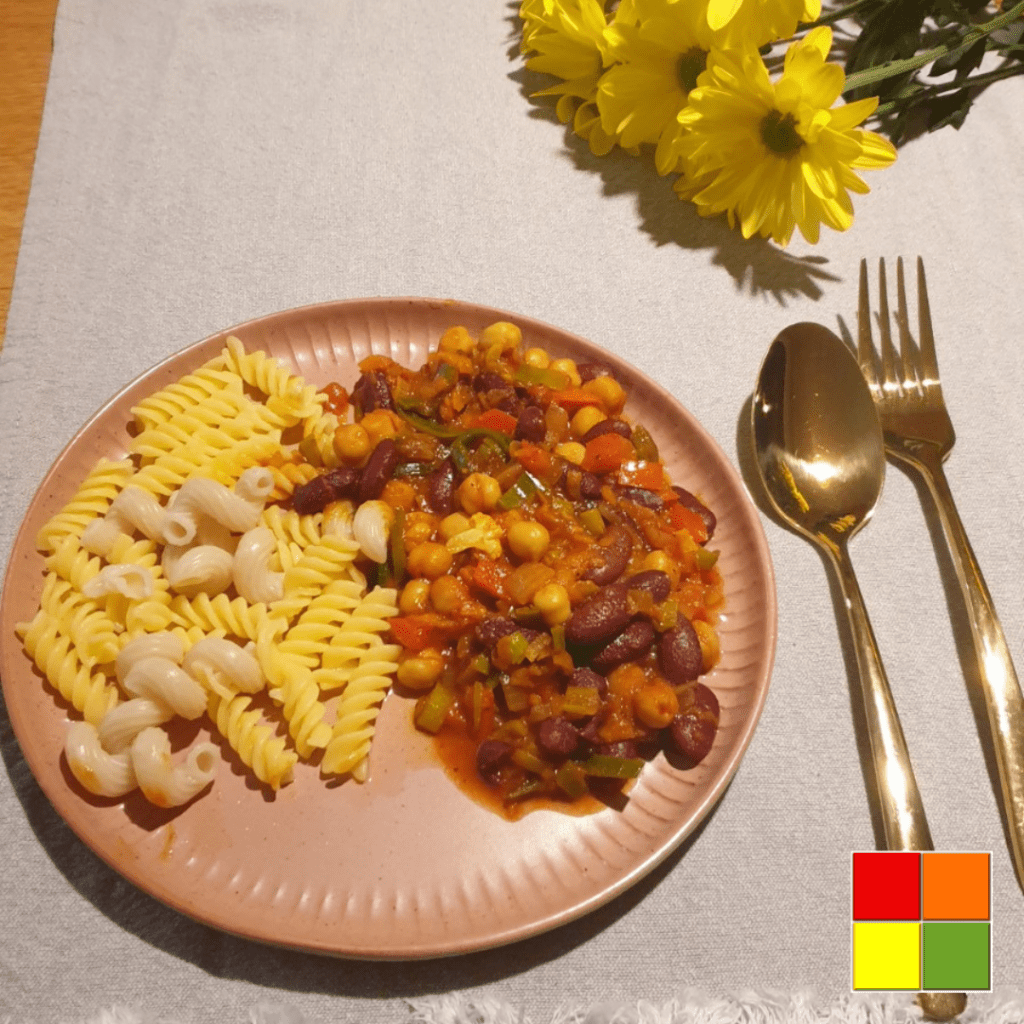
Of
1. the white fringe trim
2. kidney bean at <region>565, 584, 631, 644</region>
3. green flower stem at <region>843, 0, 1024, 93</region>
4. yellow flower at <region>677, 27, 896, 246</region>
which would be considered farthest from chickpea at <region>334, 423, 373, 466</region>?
green flower stem at <region>843, 0, 1024, 93</region>

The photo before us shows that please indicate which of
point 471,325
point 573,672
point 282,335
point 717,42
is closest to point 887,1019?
point 573,672

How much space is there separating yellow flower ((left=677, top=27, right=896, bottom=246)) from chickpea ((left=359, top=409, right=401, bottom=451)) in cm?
155

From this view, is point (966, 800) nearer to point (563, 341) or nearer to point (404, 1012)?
point (404, 1012)

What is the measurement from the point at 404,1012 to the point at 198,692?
3.02 feet

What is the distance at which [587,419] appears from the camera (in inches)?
101

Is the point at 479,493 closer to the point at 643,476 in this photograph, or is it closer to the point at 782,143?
the point at 643,476

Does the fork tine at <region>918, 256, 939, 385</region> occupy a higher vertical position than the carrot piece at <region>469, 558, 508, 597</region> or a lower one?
higher

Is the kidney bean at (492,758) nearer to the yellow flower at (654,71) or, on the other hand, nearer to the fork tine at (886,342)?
the fork tine at (886,342)

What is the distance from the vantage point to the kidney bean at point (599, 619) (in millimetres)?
2117

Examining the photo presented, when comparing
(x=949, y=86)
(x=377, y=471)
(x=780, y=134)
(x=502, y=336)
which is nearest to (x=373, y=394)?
(x=377, y=471)

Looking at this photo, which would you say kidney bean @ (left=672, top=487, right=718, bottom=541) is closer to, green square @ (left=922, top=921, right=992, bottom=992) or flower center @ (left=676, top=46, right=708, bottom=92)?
green square @ (left=922, top=921, right=992, bottom=992)

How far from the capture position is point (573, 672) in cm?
215

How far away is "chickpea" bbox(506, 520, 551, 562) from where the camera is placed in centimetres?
229

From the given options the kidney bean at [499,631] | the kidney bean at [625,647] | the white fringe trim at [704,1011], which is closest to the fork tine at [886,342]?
the kidney bean at [625,647]
